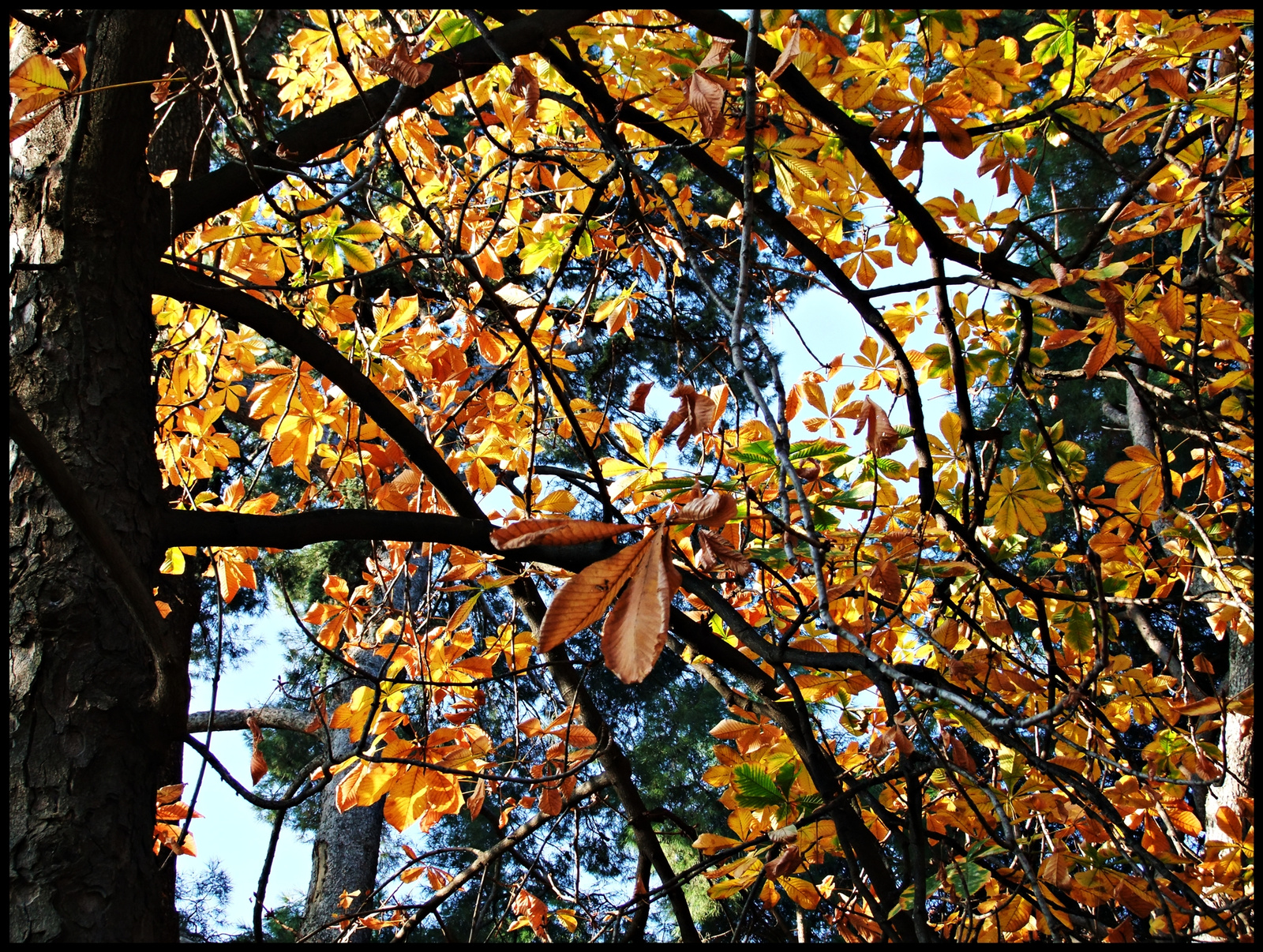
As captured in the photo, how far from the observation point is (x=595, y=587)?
25.1 inches

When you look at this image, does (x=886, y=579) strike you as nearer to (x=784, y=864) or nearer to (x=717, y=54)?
(x=784, y=864)

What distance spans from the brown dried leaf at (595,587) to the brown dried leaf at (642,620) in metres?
0.01

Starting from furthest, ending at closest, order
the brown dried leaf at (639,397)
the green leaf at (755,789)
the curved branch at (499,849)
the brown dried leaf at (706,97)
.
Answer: the curved branch at (499,849) → the green leaf at (755,789) → the brown dried leaf at (639,397) → the brown dried leaf at (706,97)

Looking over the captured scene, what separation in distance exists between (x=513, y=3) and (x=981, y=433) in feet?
4.34

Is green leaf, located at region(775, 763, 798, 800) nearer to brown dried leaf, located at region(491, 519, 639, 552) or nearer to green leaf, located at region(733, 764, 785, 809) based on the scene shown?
green leaf, located at region(733, 764, 785, 809)

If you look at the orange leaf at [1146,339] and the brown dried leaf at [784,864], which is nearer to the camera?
the brown dried leaf at [784,864]

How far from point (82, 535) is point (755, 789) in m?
1.02

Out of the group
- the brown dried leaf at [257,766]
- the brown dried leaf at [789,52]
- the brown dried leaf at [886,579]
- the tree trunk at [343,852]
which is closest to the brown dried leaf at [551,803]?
the brown dried leaf at [257,766]

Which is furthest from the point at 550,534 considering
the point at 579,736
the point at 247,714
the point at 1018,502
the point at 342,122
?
the point at 247,714

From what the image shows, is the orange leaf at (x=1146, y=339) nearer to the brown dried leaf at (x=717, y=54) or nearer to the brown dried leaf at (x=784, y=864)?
the brown dried leaf at (x=717, y=54)

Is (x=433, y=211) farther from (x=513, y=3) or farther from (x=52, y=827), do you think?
(x=52, y=827)

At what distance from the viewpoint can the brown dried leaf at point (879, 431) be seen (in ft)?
3.33

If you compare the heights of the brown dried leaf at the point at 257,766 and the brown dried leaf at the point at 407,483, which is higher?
the brown dried leaf at the point at 407,483

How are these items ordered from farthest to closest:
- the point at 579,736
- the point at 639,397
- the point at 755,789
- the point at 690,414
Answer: the point at 579,736
the point at 755,789
the point at 639,397
the point at 690,414
